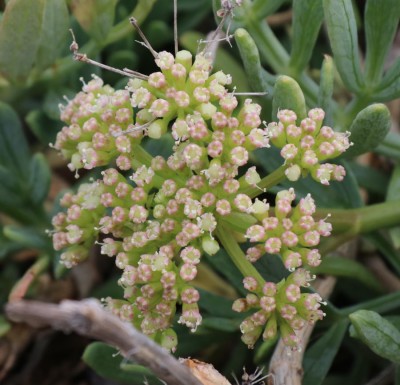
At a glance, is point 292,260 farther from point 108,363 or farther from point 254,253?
point 108,363

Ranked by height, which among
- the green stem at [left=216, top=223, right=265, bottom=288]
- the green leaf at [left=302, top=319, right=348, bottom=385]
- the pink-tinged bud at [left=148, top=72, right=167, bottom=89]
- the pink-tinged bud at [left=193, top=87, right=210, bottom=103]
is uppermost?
the pink-tinged bud at [left=148, top=72, right=167, bottom=89]

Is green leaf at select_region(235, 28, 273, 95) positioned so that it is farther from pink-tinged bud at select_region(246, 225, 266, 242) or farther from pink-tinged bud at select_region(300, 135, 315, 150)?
pink-tinged bud at select_region(246, 225, 266, 242)

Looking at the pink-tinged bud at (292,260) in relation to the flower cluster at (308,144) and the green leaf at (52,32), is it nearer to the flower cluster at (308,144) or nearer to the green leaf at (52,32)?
the flower cluster at (308,144)

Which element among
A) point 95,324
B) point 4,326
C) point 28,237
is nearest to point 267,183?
point 95,324

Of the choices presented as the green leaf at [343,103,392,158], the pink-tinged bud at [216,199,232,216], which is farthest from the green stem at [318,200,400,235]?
the pink-tinged bud at [216,199,232,216]

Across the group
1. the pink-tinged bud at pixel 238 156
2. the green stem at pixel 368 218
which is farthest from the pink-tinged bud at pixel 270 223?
the green stem at pixel 368 218

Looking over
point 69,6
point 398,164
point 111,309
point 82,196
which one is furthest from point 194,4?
point 111,309
